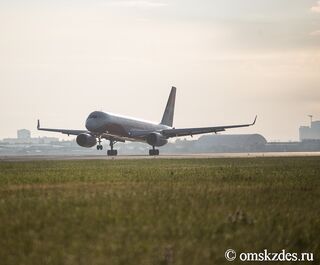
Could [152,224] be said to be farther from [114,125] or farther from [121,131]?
[121,131]

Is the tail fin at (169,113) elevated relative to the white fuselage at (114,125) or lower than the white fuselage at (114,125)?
elevated

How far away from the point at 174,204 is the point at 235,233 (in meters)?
4.33

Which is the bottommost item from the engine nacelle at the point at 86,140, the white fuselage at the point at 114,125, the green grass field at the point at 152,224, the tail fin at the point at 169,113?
→ the green grass field at the point at 152,224

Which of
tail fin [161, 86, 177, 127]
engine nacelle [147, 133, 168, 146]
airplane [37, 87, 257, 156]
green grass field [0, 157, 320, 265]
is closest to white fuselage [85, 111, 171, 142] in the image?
airplane [37, 87, 257, 156]

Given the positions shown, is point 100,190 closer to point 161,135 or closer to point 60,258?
point 60,258

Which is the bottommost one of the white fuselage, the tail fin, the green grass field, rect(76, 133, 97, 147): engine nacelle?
the green grass field

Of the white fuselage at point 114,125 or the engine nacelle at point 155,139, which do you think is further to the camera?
the engine nacelle at point 155,139

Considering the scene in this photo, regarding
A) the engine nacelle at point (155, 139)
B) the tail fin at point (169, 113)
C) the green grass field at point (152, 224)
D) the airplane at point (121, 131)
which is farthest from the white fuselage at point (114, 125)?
the green grass field at point (152, 224)

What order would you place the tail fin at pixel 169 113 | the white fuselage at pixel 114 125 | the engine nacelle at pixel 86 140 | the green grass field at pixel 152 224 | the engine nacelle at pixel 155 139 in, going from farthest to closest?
the tail fin at pixel 169 113
the engine nacelle at pixel 155 139
the engine nacelle at pixel 86 140
the white fuselage at pixel 114 125
the green grass field at pixel 152 224

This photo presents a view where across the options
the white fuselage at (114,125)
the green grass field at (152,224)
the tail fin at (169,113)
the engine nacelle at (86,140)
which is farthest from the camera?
the tail fin at (169,113)

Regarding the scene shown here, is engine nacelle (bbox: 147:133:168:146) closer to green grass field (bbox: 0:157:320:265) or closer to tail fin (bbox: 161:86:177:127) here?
tail fin (bbox: 161:86:177:127)

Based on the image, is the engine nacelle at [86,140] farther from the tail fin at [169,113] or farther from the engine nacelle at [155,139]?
the tail fin at [169,113]

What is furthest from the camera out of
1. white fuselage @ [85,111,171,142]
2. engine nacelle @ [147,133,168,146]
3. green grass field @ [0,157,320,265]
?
engine nacelle @ [147,133,168,146]

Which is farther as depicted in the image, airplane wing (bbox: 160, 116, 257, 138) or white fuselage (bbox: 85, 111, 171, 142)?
airplane wing (bbox: 160, 116, 257, 138)
